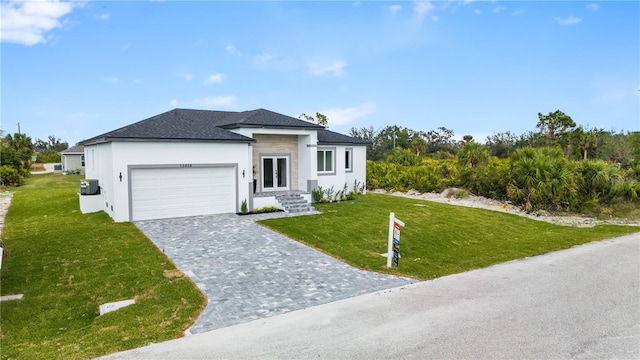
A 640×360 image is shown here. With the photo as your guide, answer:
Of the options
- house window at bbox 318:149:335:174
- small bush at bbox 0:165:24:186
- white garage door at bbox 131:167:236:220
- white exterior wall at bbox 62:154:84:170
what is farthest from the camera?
white exterior wall at bbox 62:154:84:170

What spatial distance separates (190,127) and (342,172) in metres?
9.43

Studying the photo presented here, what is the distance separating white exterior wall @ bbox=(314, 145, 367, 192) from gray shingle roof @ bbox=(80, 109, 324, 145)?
3.26m

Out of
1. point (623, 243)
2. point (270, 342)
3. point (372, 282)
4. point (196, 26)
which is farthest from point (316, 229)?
point (196, 26)

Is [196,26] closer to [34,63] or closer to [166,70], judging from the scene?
[166,70]

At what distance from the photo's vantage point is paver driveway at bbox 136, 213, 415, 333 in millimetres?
7125

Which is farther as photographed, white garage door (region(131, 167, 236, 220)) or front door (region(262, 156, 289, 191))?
front door (region(262, 156, 289, 191))

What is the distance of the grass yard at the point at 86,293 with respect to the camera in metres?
5.69

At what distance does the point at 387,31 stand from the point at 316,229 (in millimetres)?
12004

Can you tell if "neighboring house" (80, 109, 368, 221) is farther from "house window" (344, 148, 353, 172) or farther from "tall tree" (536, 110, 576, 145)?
"tall tree" (536, 110, 576, 145)

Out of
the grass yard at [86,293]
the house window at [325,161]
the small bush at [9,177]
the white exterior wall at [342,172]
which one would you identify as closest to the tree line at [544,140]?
the white exterior wall at [342,172]

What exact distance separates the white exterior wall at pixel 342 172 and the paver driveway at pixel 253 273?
8.75 m

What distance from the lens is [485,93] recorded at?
26.9 m

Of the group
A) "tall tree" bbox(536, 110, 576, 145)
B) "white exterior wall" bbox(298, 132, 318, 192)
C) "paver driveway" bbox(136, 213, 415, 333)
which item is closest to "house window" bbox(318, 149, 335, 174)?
"white exterior wall" bbox(298, 132, 318, 192)

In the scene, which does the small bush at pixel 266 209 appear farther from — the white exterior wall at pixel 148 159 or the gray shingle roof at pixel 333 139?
the gray shingle roof at pixel 333 139
